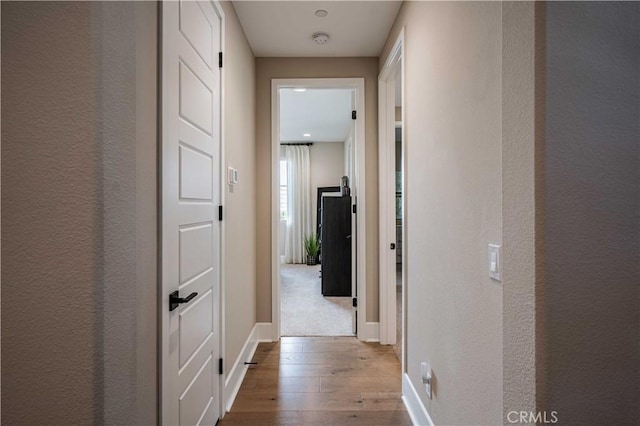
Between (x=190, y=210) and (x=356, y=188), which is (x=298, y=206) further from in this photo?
(x=190, y=210)

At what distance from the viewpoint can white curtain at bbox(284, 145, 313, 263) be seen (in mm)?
7160

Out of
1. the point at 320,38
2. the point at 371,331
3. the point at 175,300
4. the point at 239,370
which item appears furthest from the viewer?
the point at 371,331

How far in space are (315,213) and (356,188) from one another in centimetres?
423

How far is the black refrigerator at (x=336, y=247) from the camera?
14.8 ft

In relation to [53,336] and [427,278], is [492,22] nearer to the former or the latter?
[427,278]

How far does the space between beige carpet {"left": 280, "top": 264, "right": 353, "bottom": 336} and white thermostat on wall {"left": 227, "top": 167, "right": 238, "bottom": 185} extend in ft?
5.52

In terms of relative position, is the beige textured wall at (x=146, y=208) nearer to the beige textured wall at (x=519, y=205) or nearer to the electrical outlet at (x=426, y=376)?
the beige textured wall at (x=519, y=205)

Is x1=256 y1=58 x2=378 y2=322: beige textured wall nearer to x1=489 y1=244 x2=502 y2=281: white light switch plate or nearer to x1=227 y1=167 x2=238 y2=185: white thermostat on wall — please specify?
x1=227 y1=167 x2=238 y2=185: white thermostat on wall

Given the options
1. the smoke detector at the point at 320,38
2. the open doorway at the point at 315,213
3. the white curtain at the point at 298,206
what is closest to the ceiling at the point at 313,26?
the smoke detector at the point at 320,38

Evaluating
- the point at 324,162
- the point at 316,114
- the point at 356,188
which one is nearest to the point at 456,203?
the point at 356,188

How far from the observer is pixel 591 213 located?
793 mm

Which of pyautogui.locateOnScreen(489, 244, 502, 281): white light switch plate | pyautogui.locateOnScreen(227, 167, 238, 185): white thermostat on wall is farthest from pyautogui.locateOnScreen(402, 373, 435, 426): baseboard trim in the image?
pyautogui.locateOnScreen(227, 167, 238, 185): white thermostat on wall

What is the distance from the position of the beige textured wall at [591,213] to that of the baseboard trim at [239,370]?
5.75ft

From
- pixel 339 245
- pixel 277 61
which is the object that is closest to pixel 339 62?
pixel 277 61
